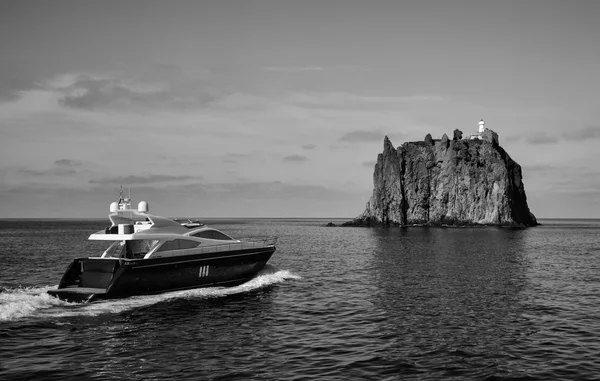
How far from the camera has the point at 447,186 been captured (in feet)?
515

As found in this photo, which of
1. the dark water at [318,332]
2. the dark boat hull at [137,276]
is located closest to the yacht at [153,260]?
the dark boat hull at [137,276]

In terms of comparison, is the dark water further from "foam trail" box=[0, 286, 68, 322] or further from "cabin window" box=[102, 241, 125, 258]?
"cabin window" box=[102, 241, 125, 258]

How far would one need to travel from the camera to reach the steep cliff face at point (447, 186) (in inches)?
5896

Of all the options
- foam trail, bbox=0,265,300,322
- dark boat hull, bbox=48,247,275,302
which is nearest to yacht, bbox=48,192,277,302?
dark boat hull, bbox=48,247,275,302

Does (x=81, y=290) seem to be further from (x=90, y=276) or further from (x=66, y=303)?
(x=90, y=276)

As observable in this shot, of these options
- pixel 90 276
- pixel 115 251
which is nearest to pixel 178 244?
pixel 115 251

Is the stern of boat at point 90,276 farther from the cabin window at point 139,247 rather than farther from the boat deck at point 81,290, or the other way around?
the cabin window at point 139,247

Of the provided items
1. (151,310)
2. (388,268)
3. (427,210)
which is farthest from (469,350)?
(427,210)

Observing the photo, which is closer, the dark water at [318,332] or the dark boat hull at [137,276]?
the dark water at [318,332]

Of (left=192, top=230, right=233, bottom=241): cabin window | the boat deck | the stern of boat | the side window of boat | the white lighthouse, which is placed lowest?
the boat deck

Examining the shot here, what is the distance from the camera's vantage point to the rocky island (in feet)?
491

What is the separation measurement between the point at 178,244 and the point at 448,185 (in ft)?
460

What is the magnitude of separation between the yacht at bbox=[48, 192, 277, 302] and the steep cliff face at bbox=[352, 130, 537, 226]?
428 feet

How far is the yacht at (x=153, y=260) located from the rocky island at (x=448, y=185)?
13020cm
